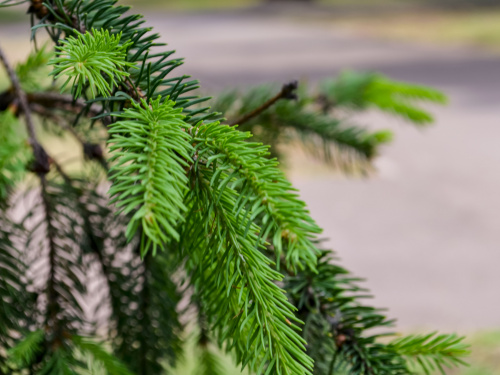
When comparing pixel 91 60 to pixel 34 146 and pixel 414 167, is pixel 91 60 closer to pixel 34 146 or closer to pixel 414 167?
pixel 34 146

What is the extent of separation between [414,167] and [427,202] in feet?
1.97

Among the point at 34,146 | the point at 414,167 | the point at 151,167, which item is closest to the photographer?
the point at 151,167

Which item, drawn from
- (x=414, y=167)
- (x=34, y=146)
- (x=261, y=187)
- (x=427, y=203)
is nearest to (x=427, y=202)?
(x=427, y=203)

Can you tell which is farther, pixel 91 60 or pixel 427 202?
pixel 427 202

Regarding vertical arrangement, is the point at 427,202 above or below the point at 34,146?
above

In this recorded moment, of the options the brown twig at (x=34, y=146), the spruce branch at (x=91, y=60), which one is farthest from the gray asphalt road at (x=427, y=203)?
the spruce branch at (x=91, y=60)

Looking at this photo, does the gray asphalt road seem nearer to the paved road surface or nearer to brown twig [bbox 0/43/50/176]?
the paved road surface

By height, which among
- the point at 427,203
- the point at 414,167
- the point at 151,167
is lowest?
the point at 151,167

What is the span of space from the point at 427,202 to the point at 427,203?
0.02m

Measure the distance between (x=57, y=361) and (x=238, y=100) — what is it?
0.43 m

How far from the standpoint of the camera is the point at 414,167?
423cm

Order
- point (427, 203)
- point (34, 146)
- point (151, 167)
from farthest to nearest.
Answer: point (427, 203)
point (34, 146)
point (151, 167)

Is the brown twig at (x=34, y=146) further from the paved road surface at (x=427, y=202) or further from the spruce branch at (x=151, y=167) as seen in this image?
the paved road surface at (x=427, y=202)

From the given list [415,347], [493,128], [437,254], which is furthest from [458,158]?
[415,347]
